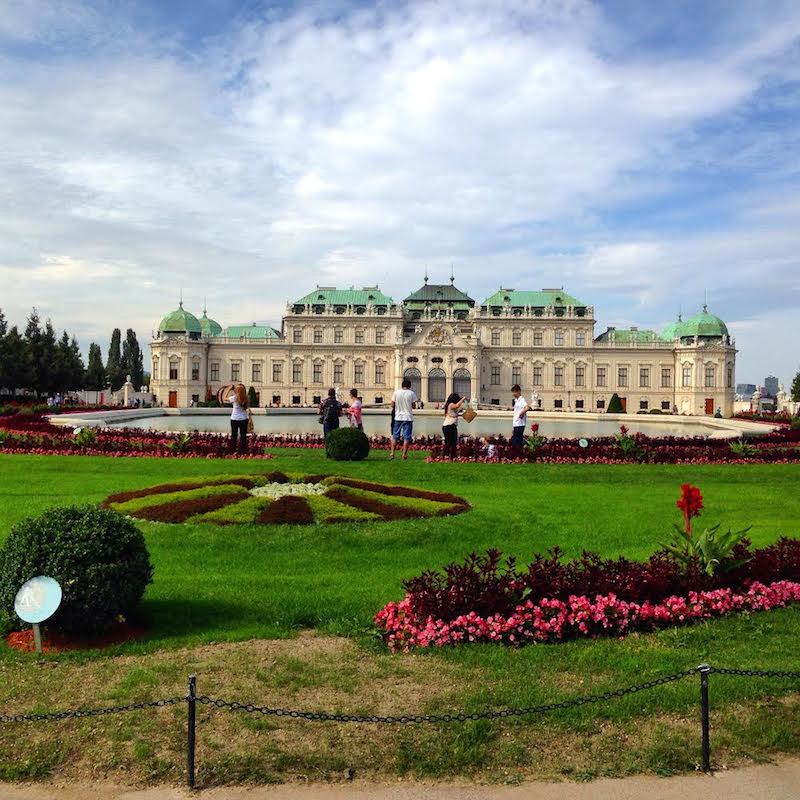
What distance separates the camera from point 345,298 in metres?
87.3

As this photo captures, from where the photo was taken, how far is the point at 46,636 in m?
7.70

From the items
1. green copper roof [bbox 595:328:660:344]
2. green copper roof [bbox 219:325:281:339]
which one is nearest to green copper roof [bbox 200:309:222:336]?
green copper roof [bbox 219:325:281:339]

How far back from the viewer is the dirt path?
202 inches

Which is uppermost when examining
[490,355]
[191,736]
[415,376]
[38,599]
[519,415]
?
[490,355]

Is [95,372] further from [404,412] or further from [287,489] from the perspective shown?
[287,489]

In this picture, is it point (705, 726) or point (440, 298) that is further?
point (440, 298)

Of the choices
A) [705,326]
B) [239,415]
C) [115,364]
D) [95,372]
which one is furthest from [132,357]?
[239,415]

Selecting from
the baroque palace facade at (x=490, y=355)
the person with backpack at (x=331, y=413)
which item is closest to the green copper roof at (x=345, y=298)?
the baroque palace facade at (x=490, y=355)

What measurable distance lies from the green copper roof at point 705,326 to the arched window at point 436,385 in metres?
26.4

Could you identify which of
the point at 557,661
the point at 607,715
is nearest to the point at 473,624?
the point at 557,661

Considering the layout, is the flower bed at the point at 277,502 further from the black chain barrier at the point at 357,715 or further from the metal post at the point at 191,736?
the metal post at the point at 191,736

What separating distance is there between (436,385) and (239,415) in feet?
205

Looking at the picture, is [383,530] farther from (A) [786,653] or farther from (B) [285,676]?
(A) [786,653]

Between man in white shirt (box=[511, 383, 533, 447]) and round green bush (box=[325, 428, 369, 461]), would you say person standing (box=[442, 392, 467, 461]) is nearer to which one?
man in white shirt (box=[511, 383, 533, 447])
